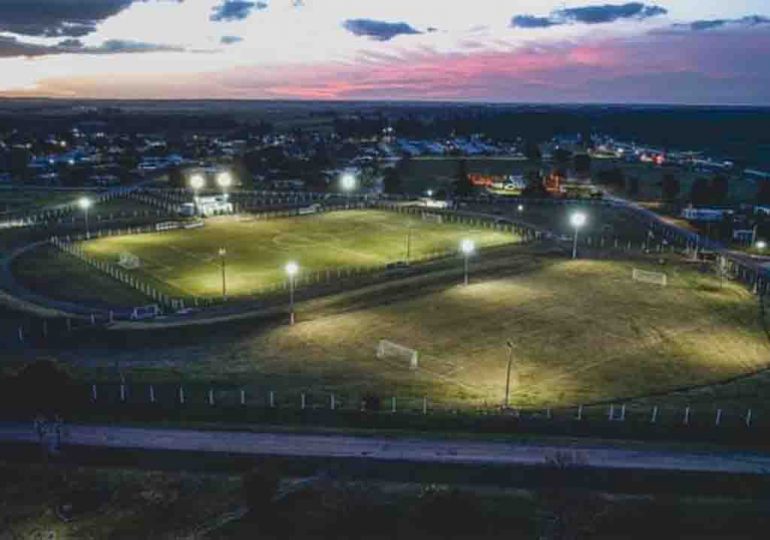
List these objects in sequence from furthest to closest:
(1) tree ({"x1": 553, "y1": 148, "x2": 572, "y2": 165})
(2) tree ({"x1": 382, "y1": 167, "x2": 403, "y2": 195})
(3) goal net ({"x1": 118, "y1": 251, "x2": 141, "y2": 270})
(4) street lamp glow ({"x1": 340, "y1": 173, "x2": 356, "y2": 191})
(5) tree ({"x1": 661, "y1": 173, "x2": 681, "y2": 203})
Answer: (1) tree ({"x1": 553, "y1": 148, "x2": 572, "y2": 165}), (4) street lamp glow ({"x1": 340, "y1": 173, "x2": 356, "y2": 191}), (2) tree ({"x1": 382, "y1": 167, "x2": 403, "y2": 195}), (5) tree ({"x1": 661, "y1": 173, "x2": 681, "y2": 203}), (3) goal net ({"x1": 118, "y1": 251, "x2": 141, "y2": 270})

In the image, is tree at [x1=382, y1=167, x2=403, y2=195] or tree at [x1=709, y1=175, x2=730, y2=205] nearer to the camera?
tree at [x1=709, y1=175, x2=730, y2=205]

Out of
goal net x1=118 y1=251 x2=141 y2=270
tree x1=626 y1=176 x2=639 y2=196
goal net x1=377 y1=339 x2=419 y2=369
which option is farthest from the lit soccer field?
tree x1=626 y1=176 x2=639 y2=196

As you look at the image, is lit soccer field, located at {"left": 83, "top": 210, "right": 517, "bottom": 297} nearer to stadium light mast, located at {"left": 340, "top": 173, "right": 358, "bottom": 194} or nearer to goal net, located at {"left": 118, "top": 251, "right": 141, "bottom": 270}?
goal net, located at {"left": 118, "top": 251, "right": 141, "bottom": 270}

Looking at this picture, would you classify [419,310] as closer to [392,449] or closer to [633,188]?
[392,449]

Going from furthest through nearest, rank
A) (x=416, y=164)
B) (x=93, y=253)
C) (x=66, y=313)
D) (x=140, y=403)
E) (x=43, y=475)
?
(x=416, y=164) → (x=93, y=253) → (x=66, y=313) → (x=140, y=403) → (x=43, y=475)

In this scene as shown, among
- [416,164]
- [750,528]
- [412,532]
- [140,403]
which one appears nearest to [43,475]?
[140,403]

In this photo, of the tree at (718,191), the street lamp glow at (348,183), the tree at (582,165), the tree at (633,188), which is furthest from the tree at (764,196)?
the street lamp glow at (348,183)

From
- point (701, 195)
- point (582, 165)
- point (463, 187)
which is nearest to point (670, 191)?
point (701, 195)

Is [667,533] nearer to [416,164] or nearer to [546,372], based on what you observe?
[546,372]
